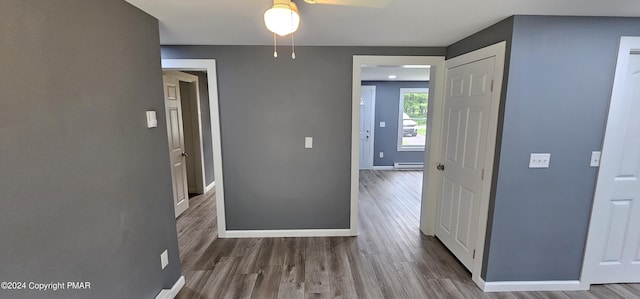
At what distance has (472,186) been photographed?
2.29 metres

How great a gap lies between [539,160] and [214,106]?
2.95 metres

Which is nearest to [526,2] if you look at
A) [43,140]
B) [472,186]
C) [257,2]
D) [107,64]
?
[472,186]

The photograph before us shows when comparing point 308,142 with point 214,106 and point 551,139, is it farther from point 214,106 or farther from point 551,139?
point 551,139

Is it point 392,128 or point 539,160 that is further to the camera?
point 392,128

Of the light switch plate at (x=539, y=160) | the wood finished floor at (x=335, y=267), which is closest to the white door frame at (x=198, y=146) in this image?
the wood finished floor at (x=335, y=267)

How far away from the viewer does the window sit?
6.36m

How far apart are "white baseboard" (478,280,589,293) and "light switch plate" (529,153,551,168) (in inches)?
39.1

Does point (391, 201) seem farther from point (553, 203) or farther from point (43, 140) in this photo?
point (43, 140)

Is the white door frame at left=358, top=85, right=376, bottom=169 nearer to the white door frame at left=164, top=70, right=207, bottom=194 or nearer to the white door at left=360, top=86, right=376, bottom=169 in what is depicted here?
the white door at left=360, top=86, right=376, bottom=169

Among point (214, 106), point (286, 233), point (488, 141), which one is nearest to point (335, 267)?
point (286, 233)

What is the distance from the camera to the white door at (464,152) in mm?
2146

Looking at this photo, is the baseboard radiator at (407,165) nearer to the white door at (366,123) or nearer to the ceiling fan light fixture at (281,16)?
the white door at (366,123)

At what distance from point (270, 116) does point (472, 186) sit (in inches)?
82.1

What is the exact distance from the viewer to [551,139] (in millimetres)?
1924
